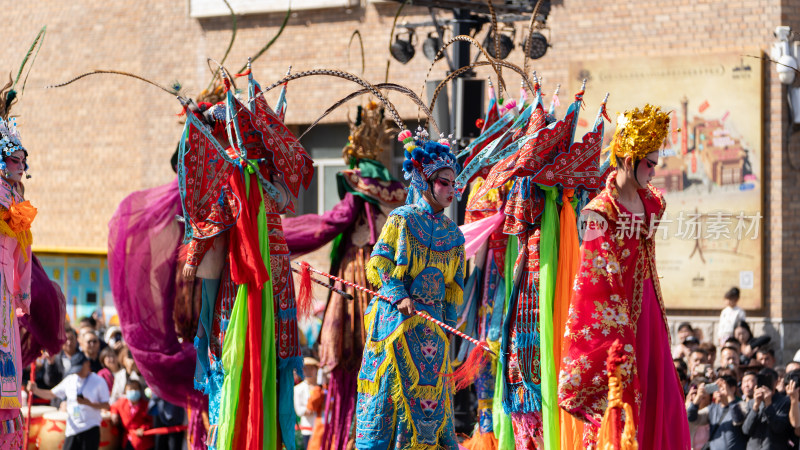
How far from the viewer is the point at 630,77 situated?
1392 cm

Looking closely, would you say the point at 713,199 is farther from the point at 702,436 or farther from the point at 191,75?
the point at 191,75

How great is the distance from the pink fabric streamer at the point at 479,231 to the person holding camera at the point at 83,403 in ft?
11.3

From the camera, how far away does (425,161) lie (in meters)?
6.82

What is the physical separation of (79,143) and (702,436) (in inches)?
476

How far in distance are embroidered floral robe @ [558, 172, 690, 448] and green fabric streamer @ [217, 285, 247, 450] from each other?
2368 millimetres

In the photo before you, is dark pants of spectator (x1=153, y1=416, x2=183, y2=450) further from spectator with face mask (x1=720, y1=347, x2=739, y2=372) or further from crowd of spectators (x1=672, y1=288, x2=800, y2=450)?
spectator with face mask (x1=720, y1=347, x2=739, y2=372)

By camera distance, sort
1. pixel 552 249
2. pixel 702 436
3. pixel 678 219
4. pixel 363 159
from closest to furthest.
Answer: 1. pixel 552 249
2. pixel 702 436
3. pixel 363 159
4. pixel 678 219

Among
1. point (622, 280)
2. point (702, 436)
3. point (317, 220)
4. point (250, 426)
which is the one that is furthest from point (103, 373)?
point (622, 280)

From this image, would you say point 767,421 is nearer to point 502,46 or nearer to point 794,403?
point 794,403

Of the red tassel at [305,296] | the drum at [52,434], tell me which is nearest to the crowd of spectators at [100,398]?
the drum at [52,434]

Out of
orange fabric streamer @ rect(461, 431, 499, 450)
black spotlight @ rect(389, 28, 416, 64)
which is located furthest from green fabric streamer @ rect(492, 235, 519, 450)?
black spotlight @ rect(389, 28, 416, 64)

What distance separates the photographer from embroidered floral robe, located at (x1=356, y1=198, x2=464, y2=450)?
672 centimetres

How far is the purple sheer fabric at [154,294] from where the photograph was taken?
830 cm

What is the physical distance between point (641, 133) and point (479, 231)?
2499 millimetres
